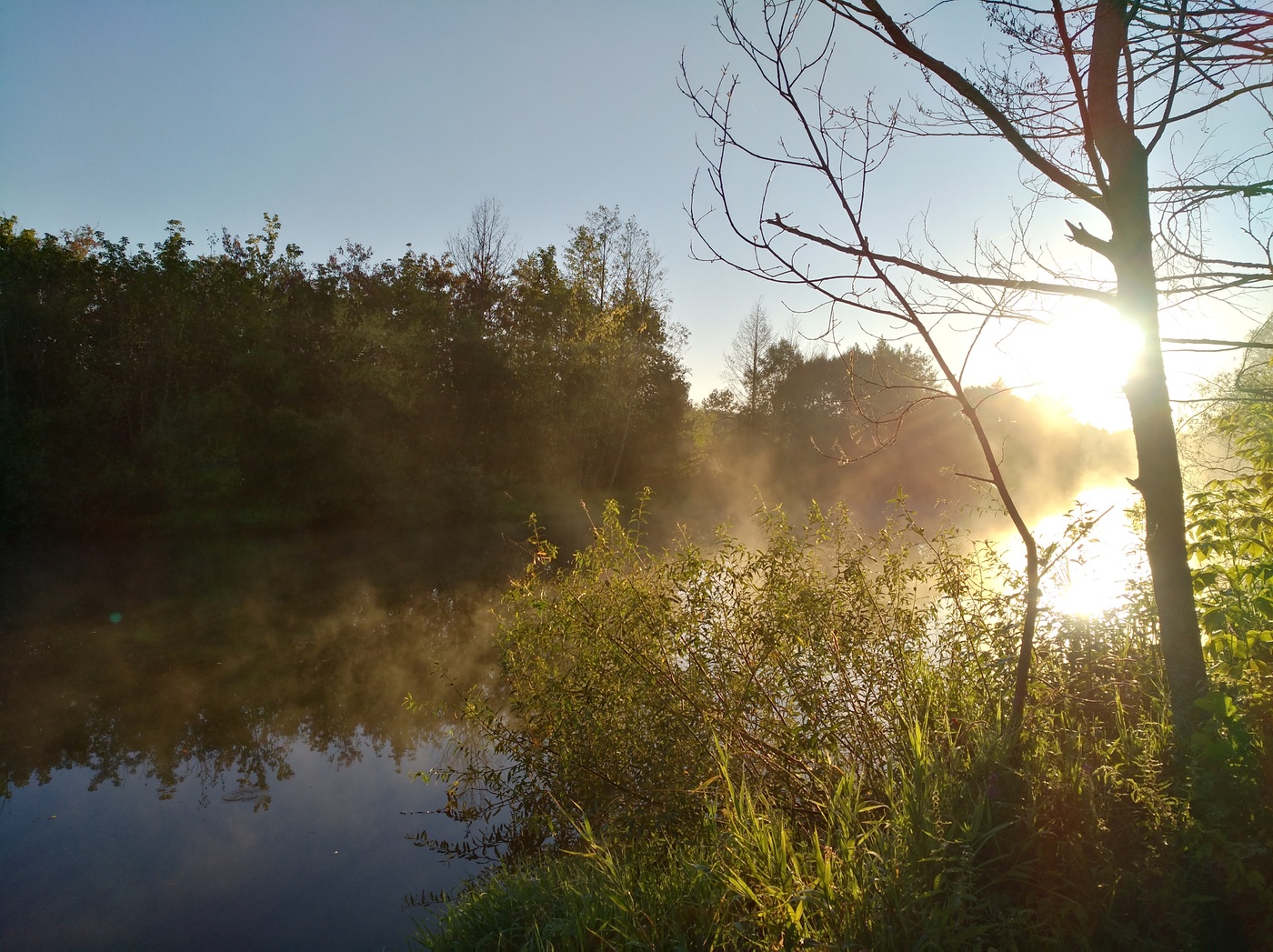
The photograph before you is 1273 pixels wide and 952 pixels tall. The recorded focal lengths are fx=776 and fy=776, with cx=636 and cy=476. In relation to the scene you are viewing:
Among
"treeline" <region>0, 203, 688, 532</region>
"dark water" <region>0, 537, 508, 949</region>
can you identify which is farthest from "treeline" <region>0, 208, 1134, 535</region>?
"dark water" <region>0, 537, 508, 949</region>

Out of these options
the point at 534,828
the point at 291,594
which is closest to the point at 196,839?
the point at 534,828

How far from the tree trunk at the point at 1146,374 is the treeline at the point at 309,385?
21.0 m

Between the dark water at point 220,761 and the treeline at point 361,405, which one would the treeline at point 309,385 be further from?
the dark water at point 220,761

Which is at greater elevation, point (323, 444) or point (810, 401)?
point (810, 401)

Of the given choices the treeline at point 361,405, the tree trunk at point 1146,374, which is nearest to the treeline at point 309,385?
the treeline at point 361,405

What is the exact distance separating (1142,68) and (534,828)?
5.53 m

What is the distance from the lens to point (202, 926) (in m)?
4.91

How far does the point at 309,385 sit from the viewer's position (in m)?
22.7

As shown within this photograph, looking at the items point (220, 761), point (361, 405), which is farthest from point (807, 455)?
point (220, 761)

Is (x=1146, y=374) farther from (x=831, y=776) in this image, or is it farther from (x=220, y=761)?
(x=220, y=761)

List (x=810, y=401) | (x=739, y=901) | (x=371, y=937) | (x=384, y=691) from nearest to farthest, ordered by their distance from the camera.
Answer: (x=739, y=901) → (x=371, y=937) → (x=384, y=691) → (x=810, y=401)

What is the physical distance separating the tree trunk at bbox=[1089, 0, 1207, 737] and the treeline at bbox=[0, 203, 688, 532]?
2104 cm

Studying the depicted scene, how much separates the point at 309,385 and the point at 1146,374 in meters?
23.0

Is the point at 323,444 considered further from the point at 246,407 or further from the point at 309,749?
the point at 309,749
